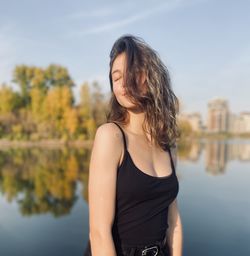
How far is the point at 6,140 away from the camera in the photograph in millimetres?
23062

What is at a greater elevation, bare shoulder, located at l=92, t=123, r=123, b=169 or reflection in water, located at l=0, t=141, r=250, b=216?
bare shoulder, located at l=92, t=123, r=123, b=169

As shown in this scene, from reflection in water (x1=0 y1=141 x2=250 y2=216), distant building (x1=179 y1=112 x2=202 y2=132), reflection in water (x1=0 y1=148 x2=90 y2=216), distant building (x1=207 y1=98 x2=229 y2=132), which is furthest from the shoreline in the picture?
distant building (x1=207 y1=98 x2=229 y2=132)

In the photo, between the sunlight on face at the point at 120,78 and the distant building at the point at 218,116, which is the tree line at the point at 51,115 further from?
the distant building at the point at 218,116

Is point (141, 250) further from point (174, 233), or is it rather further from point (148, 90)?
point (148, 90)

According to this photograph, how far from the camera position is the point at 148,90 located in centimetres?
75

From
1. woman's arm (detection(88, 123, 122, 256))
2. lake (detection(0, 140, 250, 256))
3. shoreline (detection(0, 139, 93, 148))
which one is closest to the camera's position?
woman's arm (detection(88, 123, 122, 256))

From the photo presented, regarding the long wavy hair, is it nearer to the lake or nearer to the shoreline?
the lake

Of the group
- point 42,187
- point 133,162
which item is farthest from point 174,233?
point 42,187

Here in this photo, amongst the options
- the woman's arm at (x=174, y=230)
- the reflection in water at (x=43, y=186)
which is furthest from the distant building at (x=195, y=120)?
the woman's arm at (x=174, y=230)

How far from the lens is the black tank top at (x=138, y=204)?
2.17 ft

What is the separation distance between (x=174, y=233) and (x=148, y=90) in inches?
18.3

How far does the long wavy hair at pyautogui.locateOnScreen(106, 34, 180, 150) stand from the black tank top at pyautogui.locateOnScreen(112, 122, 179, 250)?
0.38 ft

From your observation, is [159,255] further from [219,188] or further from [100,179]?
[219,188]

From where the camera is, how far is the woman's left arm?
87 centimetres
